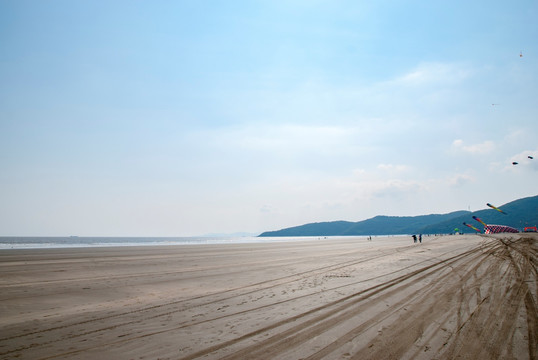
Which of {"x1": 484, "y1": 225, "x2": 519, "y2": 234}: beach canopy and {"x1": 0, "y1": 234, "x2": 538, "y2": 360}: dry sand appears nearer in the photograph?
{"x1": 0, "y1": 234, "x2": 538, "y2": 360}: dry sand

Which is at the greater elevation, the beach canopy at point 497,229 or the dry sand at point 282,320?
the dry sand at point 282,320

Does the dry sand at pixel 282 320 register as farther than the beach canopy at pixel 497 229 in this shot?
No

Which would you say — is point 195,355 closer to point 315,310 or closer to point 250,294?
point 315,310

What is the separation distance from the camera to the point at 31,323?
819 centimetres

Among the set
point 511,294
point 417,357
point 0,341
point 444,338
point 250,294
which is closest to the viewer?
point 417,357

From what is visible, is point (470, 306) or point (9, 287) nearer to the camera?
point (470, 306)

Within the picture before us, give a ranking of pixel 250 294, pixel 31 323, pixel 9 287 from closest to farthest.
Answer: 1. pixel 31 323
2. pixel 250 294
3. pixel 9 287

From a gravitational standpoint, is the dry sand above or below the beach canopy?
above

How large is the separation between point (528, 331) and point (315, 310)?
4907 millimetres

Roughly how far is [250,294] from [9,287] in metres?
12.2

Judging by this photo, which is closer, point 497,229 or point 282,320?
point 282,320

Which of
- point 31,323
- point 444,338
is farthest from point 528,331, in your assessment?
point 31,323

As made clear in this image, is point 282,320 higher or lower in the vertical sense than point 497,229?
higher

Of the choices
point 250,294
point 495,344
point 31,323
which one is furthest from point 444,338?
point 31,323
